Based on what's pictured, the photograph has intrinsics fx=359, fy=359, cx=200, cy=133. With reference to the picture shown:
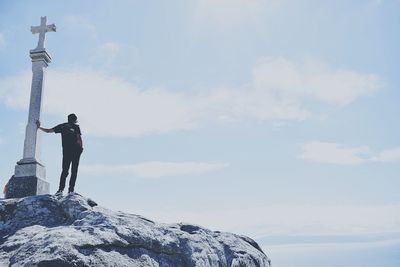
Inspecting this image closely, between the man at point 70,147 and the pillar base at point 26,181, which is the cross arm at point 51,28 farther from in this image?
the pillar base at point 26,181

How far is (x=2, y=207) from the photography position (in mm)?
10195

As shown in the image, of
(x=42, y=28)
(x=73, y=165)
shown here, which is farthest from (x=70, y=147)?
(x=42, y=28)

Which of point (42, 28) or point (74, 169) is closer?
point (74, 169)

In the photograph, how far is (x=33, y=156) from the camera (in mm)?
12922

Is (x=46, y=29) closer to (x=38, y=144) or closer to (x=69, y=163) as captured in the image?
(x=38, y=144)

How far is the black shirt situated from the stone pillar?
1.87 meters

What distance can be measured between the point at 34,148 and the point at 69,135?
2333 mm

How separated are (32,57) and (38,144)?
138 inches

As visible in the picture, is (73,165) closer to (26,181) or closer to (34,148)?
(26,181)

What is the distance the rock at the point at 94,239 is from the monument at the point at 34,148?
1909mm

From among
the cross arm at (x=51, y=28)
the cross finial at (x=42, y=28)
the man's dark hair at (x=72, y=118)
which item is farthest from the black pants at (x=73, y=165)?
the cross arm at (x=51, y=28)

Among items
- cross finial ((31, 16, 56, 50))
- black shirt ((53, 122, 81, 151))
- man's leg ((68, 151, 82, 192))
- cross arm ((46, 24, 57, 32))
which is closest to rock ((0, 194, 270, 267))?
man's leg ((68, 151, 82, 192))

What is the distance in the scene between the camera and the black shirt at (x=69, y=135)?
11602mm

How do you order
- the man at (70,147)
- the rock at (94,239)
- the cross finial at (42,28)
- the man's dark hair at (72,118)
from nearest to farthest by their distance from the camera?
the rock at (94,239), the man at (70,147), the man's dark hair at (72,118), the cross finial at (42,28)
